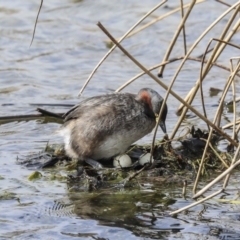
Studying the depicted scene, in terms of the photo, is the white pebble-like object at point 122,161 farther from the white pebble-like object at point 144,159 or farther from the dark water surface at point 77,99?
the dark water surface at point 77,99

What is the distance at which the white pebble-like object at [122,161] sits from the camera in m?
7.90

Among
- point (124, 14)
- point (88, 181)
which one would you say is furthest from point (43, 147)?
point (124, 14)

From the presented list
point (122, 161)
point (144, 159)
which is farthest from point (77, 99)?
point (144, 159)

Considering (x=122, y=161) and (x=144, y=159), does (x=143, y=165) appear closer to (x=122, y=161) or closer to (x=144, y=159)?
(x=144, y=159)

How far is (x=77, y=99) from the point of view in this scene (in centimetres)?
1081

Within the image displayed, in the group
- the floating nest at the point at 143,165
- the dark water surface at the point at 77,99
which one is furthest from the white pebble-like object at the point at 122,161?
the dark water surface at the point at 77,99

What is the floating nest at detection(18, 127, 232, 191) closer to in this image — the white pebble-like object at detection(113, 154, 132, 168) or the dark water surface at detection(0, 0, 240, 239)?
the white pebble-like object at detection(113, 154, 132, 168)

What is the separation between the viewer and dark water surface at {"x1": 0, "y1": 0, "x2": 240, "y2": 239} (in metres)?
6.25

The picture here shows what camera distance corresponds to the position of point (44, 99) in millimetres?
10797

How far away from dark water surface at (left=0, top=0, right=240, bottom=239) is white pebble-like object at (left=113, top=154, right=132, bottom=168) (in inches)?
27.9

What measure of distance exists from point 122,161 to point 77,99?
9.88ft

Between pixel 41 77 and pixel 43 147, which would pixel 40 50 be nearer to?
pixel 41 77

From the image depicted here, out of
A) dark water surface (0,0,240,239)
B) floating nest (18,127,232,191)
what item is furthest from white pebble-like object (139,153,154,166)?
dark water surface (0,0,240,239)

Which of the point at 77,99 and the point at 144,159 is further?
the point at 77,99
